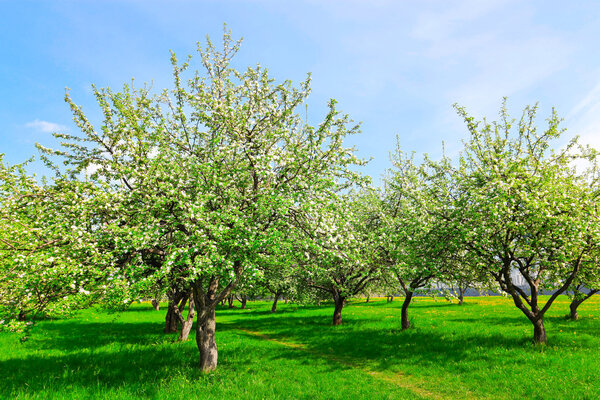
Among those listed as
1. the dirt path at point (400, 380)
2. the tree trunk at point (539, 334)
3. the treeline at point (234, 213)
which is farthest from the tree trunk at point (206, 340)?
the tree trunk at point (539, 334)

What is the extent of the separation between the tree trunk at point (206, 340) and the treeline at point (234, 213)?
0.06 metres

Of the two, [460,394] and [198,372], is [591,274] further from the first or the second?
[198,372]

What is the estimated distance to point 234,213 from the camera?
12938 mm

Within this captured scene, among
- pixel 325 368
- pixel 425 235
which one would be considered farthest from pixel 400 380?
pixel 425 235

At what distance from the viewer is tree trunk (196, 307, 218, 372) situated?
592 inches

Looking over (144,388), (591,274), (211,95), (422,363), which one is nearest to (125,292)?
(144,388)

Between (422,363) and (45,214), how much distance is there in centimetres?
1819

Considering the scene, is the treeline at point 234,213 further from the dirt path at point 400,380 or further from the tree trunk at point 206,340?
the dirt path at point 400,380

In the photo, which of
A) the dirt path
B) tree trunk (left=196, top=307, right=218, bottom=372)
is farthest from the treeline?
the dirt path

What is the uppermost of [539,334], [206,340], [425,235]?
[425,235]

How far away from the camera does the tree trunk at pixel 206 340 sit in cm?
1503

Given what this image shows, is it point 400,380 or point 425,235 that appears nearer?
point 400,380

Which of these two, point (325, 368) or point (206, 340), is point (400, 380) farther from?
point (206, 340)

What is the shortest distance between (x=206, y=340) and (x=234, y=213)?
6.73m
